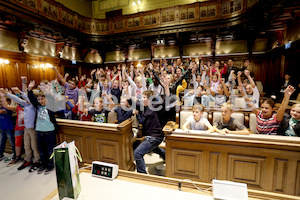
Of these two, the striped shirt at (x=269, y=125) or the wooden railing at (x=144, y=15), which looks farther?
the wooden railing at (x=144, y=15)

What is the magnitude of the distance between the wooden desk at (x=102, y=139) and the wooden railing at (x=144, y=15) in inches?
260

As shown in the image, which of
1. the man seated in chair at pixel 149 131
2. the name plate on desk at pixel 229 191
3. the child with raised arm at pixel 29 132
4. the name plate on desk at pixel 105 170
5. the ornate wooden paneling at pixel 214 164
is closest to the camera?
the name plate on desk at pixel 229 191

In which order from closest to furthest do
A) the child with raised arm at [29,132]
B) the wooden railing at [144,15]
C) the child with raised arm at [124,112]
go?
the child with raised arm at [29,132]
the child with raised arm at [124,112]
the wooden railing at [144,15]

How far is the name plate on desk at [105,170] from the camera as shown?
1.26 m

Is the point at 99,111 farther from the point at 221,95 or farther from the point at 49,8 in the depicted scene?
the point at 49,8

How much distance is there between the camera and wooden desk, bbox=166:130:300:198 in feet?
6.09

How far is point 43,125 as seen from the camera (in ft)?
9.11

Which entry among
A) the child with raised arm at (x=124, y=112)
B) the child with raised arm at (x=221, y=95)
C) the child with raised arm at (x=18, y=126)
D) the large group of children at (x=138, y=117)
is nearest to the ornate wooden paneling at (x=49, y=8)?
the large group of children at (x=138, y=117)

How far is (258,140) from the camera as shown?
1912 millimetres

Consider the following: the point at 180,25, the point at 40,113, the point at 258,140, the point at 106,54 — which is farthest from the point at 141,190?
the point at 106,54

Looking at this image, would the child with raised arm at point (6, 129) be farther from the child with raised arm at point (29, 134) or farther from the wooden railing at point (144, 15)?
the wooden railing at point (144, 15)

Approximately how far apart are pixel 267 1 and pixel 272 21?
1324 mm

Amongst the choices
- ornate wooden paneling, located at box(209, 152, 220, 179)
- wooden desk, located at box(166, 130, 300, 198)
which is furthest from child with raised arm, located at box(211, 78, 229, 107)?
ornate wooden paneling, located at box(209, 152, 220, 179)

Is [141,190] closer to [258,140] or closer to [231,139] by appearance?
[231,139]
